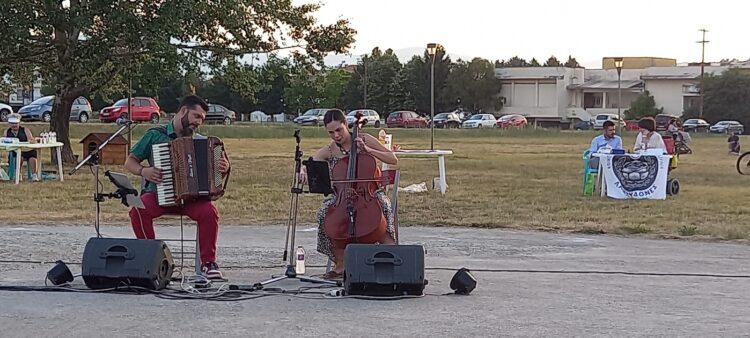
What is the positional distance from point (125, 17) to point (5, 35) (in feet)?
7.44

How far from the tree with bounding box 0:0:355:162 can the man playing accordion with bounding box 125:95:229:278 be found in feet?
39.9

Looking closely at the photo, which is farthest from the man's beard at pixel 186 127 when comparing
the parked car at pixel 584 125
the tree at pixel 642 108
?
the tree at pixel 642 108

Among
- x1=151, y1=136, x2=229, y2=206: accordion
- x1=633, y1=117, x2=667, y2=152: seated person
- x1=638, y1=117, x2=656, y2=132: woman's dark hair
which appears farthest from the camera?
x1=638, y1=117, x2=656, y2=132: woman's dark hair

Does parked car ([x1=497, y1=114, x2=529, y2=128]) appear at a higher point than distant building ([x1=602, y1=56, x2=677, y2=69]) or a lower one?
lower

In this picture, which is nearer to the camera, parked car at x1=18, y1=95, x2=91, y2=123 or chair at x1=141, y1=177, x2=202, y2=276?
chair at x1=141, y1=177, x2=202, y2=276

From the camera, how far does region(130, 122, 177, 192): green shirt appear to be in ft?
25.5

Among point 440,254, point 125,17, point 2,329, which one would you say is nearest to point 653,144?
point 440,254

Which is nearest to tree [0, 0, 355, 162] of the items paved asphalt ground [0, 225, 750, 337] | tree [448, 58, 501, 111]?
paved asphalt ground [0, 225, 750, 337]

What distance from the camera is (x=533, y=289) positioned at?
7633 millimetres

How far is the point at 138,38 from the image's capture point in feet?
65.1

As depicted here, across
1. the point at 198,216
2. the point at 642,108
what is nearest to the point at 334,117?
the point at 198,216

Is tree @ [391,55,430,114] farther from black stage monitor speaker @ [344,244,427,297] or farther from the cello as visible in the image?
black stage monitor speaker @ [344,244,427,297]

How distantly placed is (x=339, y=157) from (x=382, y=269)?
127 cm

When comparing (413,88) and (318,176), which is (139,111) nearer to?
(413,88)
